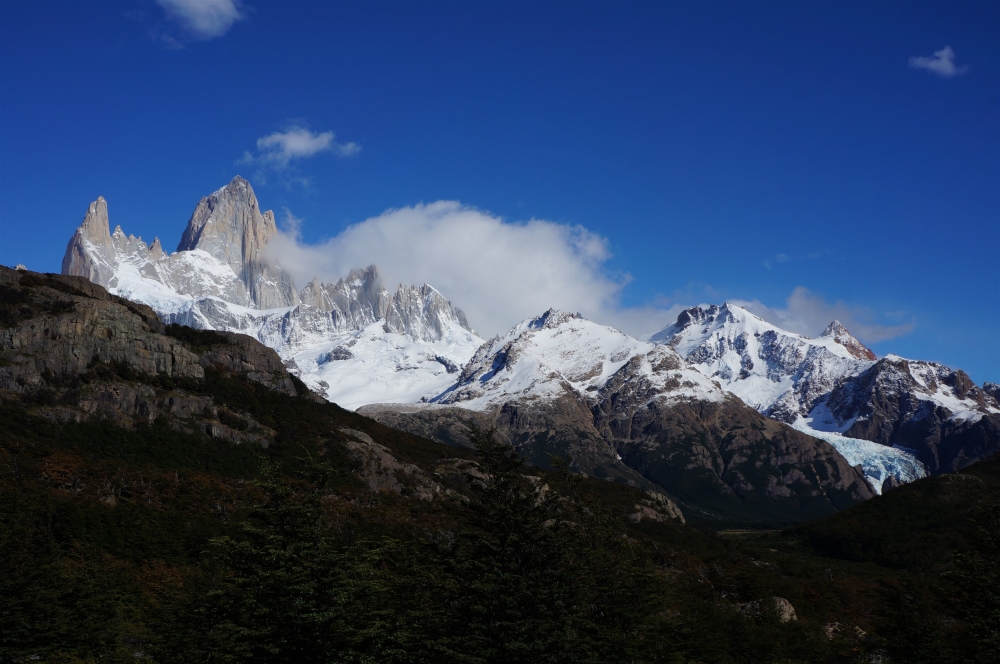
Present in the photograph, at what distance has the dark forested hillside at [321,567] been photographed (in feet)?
148

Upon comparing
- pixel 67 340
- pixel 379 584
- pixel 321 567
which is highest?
pixel 67 340

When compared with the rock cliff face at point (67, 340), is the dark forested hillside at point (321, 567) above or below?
below

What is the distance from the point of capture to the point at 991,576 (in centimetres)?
5988

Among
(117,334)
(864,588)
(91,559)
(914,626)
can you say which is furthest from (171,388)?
(914,626)

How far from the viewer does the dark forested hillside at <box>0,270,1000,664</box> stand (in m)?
45.1

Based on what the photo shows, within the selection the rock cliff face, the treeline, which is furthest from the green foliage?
the rock cliff face

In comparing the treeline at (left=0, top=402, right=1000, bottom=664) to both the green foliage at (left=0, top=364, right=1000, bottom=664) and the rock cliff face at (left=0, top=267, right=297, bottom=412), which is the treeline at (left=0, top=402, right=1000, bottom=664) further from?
the rock cliff face at (left=0, top=267, right=297, bottom=412)

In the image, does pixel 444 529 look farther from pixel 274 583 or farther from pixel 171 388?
pixel 274 583

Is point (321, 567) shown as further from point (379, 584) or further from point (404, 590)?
point (404, 590)

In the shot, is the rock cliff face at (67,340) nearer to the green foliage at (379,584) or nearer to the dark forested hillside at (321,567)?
the dark forested hillside at (321,567)

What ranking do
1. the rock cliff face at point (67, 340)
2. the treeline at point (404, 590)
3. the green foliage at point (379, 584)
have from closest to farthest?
the treeline at point (404, 590)
the green foliage at point (379, 584)
the rock cliff face at point (67, 340)

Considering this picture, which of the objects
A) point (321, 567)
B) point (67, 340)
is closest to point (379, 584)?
point (321, 567)

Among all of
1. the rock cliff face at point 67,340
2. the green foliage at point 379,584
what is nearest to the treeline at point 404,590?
the green foliage at point 379,584

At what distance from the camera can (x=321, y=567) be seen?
44344 millimetres
